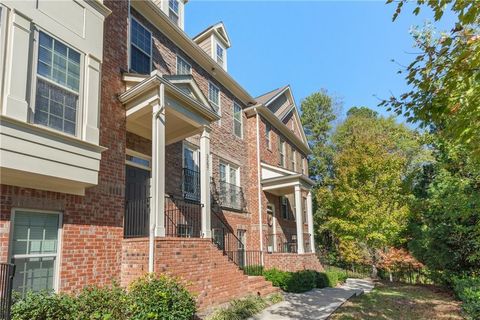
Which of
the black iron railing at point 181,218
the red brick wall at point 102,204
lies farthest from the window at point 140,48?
the black iron railing at point 181,218

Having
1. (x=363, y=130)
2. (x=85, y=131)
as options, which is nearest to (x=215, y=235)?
(x=85, y=131)

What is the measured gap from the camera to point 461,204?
912 centimetres

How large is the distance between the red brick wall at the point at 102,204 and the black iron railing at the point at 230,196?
6330 millimetres

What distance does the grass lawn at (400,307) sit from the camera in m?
9.14

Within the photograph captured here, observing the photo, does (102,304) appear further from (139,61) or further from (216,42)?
(216,42)

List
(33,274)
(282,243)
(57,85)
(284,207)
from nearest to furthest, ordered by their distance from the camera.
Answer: (33,274)
(57,85)
(282,243)
(284,207)

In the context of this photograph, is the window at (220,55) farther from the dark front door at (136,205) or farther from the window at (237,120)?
the dark front door at (136,205)

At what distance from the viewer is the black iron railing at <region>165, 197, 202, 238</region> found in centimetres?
1009

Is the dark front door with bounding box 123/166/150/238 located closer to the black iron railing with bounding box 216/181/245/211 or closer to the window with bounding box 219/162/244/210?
the black iron railing with bounding box 216/181/245/211

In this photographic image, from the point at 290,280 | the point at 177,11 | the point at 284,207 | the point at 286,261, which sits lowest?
the point at 290,280

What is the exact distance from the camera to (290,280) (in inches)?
502

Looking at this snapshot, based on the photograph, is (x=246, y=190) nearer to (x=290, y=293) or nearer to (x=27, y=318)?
(x=290, y=293)

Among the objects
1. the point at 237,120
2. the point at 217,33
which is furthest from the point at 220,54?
the point at 237,120

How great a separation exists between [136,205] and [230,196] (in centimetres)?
623
